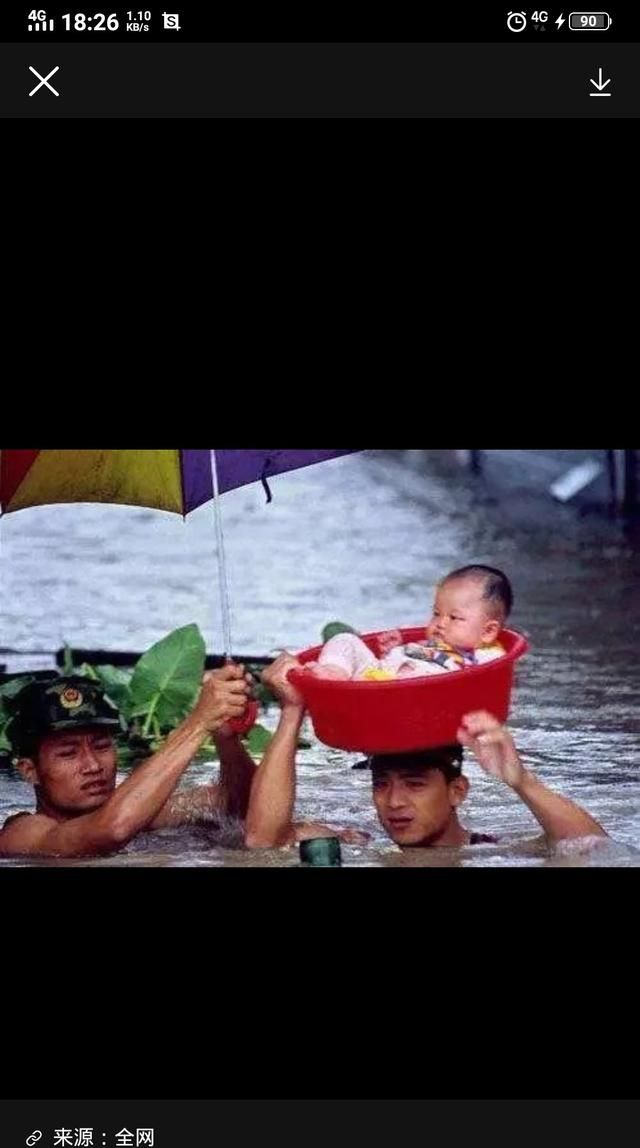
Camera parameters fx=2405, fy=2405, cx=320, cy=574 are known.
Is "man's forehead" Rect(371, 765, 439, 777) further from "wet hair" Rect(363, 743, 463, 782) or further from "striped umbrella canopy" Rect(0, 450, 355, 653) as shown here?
"striped umbrella canopy" Rect(0, 450, 355, 653)

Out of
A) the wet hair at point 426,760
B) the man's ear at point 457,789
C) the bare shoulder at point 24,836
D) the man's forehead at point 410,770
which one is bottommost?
the bare shoulder at point 24,836

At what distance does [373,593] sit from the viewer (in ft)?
22.6

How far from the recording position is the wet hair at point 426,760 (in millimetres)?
4766

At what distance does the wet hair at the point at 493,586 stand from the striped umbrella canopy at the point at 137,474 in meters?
0.39

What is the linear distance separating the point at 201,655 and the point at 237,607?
1.41 metres

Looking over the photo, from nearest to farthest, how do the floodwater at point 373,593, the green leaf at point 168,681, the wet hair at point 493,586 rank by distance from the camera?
the wet hair at point 493,586, the floodwater at point 373,593, the green leaf at point 168,681

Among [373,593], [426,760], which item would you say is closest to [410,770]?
[426,760]

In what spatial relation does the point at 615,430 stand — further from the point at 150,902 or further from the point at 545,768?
the point at 150,902

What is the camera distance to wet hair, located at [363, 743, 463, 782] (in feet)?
15.6
